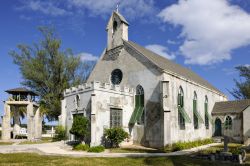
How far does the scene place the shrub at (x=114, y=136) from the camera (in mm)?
26578

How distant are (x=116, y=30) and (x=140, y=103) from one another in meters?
10.0

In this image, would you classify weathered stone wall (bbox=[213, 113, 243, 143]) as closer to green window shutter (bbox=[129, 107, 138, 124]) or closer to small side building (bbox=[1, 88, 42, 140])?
green window shutter (bbox=[129, 107, 138, 124])

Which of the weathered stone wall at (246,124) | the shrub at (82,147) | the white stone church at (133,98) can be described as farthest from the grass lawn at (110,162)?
the weathered stone wall at (246,124)

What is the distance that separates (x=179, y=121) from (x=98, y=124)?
30.4 feet

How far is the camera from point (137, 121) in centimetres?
2980

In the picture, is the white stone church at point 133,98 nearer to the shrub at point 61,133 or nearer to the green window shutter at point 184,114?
the green window shutter at point 184,114

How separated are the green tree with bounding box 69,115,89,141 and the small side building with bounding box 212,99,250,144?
66.7 feet

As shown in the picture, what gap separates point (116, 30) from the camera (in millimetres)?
34188

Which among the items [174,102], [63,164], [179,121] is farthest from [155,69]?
[63,164]

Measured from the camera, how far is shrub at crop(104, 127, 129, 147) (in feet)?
87.2

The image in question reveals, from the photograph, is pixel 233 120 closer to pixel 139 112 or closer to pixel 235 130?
pixel 235 130

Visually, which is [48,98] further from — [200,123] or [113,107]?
[200,123]

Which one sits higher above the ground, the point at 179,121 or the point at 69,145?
the point at 179,121

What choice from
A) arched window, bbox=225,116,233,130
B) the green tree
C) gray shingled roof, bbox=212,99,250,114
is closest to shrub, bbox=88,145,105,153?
the green tree
